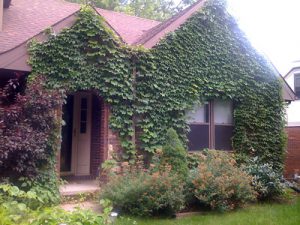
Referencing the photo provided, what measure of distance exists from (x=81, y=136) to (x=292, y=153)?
10396mm

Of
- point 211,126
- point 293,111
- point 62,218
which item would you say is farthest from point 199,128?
point 293,111

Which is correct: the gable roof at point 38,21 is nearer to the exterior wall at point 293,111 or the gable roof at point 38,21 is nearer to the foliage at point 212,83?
the foliage at point 212,83

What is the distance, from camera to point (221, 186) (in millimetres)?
8492

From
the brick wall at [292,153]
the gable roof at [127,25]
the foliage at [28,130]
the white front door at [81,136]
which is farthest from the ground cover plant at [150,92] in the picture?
the brick wall at [292,153]

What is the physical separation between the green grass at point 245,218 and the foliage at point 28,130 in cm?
253

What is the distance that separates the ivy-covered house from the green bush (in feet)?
7.22

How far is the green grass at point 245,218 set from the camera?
757 centimetres

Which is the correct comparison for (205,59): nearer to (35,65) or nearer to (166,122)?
(166,122)

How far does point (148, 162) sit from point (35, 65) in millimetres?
4015

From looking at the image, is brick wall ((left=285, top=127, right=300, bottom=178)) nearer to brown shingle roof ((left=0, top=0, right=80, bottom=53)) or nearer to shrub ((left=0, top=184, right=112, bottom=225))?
brown shingle roof ((left=0, top=0, right=80, bottom=53))

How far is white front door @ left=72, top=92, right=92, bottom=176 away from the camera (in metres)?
11.7

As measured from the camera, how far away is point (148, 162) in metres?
10.9

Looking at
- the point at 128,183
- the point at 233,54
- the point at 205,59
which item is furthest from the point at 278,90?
the point at 128,183

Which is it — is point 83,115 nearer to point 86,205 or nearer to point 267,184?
point 86,205
